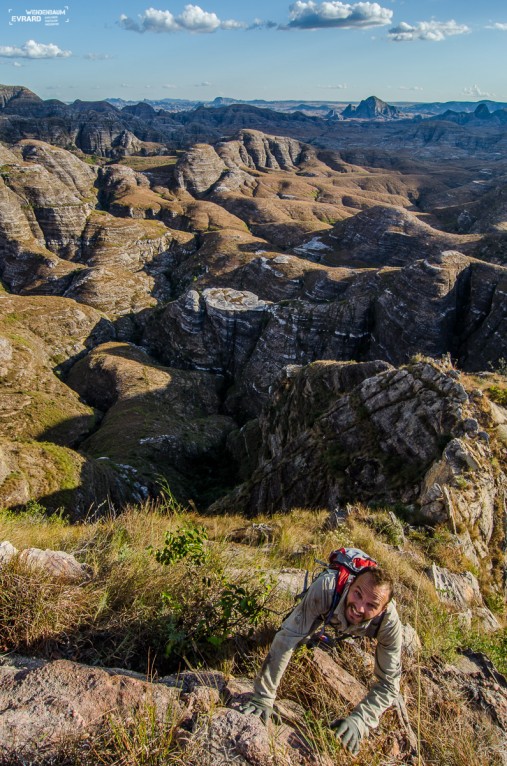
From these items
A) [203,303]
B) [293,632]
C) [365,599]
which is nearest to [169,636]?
[293,632]

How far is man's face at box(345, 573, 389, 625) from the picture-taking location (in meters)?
3.82

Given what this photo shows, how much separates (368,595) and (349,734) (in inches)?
40.5

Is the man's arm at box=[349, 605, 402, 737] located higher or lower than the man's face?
lower

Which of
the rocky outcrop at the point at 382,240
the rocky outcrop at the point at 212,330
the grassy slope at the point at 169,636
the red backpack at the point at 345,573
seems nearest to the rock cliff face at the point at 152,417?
the rocky outcrop at the point at 212,330

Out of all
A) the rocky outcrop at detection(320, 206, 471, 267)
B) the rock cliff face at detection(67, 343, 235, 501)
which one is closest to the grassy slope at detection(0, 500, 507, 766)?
the rock cliff face at detection(67, 343, 235, 501)

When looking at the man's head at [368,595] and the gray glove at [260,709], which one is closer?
the gray glove at [260,709]

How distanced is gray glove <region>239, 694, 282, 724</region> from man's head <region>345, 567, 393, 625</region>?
0.93m

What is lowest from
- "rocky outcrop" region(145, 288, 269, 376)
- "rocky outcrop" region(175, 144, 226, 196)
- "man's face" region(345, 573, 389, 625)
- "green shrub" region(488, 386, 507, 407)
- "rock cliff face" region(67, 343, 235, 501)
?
"rock cliff face" region(67, 343, 235, 501)

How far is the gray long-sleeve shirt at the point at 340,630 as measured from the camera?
3785mm

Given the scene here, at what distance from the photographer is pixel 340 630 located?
4.05 m

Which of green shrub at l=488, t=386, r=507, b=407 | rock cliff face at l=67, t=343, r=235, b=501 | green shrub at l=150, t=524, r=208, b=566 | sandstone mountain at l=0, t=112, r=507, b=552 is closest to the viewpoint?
green shrub at l=150, t=524, r=208, b=566

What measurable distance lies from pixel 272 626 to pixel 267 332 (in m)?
50.2

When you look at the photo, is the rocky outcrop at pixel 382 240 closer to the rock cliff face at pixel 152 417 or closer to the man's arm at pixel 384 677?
the rock cliff face at pixel 152 417

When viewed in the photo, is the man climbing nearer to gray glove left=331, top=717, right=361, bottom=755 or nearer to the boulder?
gray glove left=331, top=717, right=361, bottom=755
